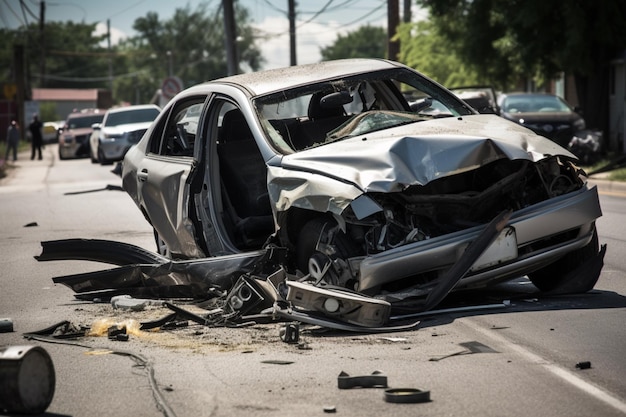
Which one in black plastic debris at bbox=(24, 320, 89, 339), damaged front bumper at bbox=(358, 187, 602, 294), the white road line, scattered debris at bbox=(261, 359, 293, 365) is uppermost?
damaged front bumper at bbox=(358, 187, 602, 294)

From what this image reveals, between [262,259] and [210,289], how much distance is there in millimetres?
662

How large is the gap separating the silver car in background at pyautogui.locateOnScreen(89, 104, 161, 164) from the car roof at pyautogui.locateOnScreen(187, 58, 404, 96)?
2615 centimetres

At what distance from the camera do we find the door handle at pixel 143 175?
10586 mm

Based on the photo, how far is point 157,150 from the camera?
10.9 metres

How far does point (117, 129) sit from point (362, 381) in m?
32.1

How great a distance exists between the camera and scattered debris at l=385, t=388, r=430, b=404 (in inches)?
225

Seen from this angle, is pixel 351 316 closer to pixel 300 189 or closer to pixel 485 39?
pixel 300 189

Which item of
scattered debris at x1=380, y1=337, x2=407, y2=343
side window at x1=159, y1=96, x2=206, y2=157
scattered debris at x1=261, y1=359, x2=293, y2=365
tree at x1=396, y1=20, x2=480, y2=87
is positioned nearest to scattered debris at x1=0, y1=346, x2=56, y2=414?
scattered debris at x1=261, y1=359, x2=293, y2=365

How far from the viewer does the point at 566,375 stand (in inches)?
246

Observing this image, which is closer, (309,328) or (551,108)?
(309,328)

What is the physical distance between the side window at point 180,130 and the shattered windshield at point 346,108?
1041mm

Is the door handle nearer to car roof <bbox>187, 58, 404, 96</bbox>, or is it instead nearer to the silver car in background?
car roof <bbox>187, 58, 404, 96</bbox>

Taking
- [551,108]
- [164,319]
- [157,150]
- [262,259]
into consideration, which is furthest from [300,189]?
[551,108]

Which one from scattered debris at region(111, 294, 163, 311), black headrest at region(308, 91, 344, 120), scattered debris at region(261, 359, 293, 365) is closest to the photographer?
scattered debris at region(261, 359, 293, 365)
